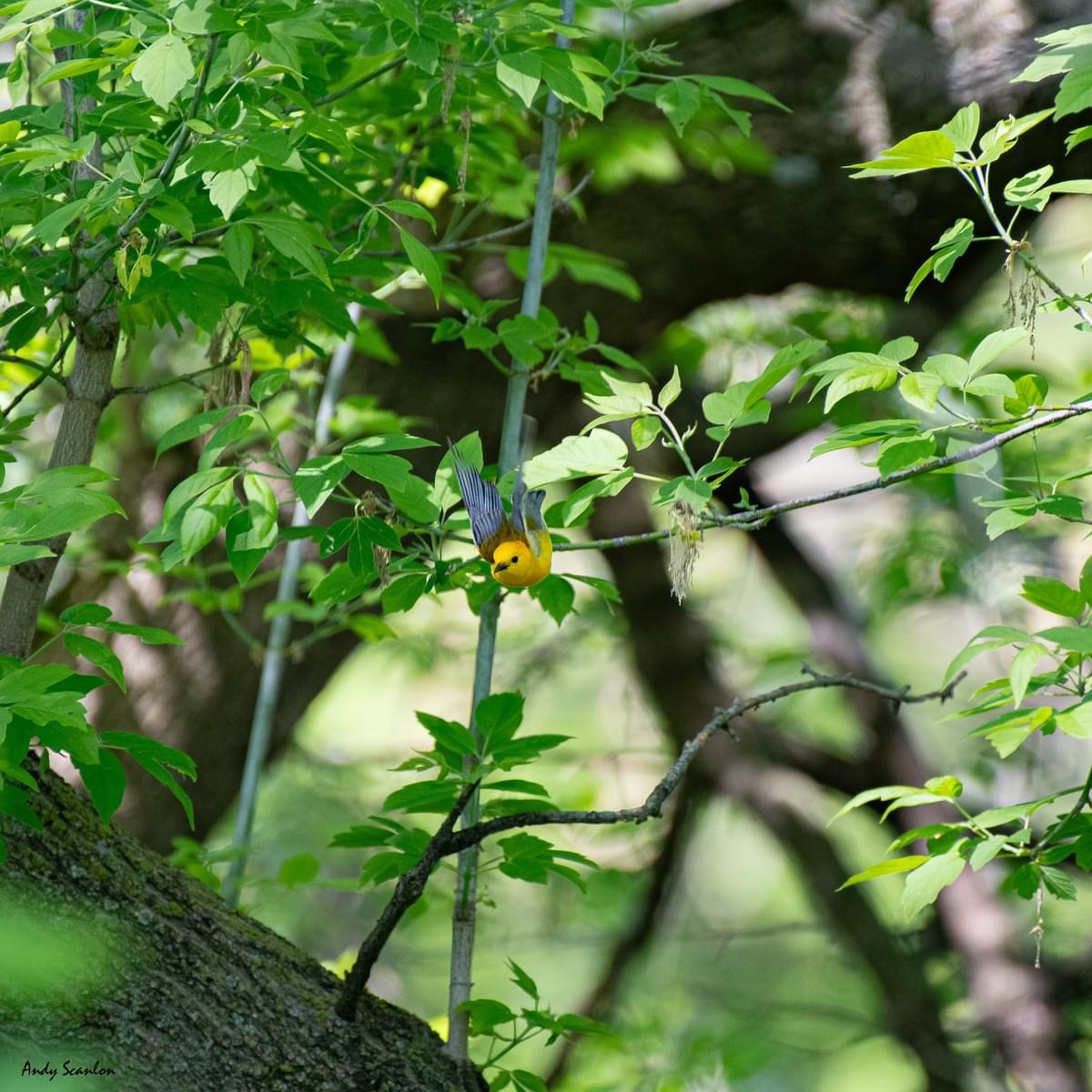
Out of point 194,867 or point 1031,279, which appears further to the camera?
point 194,867

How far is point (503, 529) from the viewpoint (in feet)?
4.29

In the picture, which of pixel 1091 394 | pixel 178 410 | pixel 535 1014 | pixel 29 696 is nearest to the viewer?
pixel 29 696

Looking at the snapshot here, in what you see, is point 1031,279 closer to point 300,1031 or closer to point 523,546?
point 523,546

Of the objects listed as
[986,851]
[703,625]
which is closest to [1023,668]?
[986,851]

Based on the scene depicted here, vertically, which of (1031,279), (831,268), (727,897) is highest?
(1031,279)

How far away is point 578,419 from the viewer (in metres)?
3.56

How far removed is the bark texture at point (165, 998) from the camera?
3.86ft

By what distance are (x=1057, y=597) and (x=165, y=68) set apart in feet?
3.56

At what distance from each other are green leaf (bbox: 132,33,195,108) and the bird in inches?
19.1

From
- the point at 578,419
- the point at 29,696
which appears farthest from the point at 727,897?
the point at 29,696

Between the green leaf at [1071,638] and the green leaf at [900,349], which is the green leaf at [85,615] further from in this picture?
the green leaf at [1071,638]

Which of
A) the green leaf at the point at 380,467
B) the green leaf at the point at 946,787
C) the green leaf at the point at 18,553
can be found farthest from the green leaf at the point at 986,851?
→ the green leaf at the point at 18,553

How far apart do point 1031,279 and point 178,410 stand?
11.2ft

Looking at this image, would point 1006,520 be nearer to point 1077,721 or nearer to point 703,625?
point 1077,721
